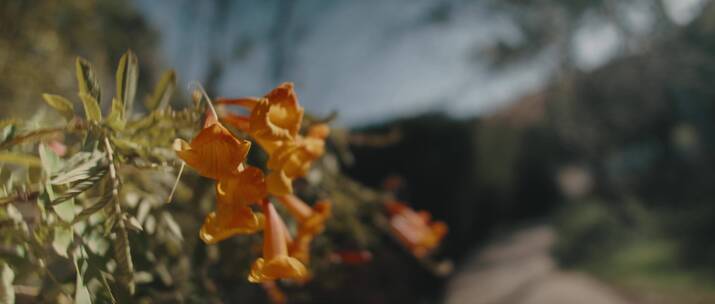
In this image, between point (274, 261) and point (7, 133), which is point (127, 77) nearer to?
point (7, 133)

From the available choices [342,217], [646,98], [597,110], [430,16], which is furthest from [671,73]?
[342,217]

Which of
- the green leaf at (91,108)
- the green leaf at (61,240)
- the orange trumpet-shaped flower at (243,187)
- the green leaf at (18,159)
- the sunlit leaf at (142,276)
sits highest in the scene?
the orange trumpet-shaped flower at (243,187)

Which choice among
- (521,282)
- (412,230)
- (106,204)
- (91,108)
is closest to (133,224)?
(106,204)

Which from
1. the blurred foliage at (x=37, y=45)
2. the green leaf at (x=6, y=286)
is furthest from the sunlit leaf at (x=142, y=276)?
the blurred foliage at (x=37, y=45)

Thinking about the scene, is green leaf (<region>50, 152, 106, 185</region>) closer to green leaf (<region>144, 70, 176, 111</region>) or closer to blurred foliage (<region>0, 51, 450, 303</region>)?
blurred foliage (<region>0, 51, 450, 303</region>)

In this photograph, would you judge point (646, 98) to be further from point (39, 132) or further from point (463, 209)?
point (39, 132)

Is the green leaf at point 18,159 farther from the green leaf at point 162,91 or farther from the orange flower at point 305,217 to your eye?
the orange flower at point 305,217

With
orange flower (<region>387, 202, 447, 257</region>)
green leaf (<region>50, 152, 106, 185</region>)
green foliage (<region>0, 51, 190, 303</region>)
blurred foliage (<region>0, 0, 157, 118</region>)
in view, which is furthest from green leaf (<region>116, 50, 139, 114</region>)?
blurred foliage (<region>0, 0, 157, 118</region>)
